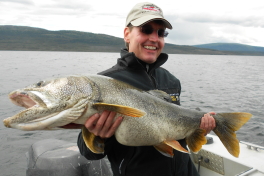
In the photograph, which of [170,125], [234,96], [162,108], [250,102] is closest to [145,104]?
[162,108]

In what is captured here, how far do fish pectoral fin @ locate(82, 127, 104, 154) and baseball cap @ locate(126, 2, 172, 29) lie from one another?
5.40 feet

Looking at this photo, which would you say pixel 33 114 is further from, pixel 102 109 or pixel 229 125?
pixel 229 125

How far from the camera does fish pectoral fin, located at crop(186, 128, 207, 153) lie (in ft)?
12.0

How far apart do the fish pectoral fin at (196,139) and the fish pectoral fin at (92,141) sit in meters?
1.41

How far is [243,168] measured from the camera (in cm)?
485

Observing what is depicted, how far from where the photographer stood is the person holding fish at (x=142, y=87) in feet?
10.3

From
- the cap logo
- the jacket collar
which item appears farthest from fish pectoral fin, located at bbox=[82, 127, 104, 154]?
the cap logo

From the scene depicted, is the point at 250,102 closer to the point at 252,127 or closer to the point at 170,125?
the point at 252,127

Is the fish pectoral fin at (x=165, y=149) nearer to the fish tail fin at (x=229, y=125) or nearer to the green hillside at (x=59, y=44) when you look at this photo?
the fish tail fin at (x=229, y=125)

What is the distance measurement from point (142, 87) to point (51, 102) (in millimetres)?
1381

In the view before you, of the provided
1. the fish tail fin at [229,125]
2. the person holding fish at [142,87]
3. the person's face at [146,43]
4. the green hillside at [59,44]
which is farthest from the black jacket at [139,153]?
the green hillside at [59,44]

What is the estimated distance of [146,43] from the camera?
143 inches

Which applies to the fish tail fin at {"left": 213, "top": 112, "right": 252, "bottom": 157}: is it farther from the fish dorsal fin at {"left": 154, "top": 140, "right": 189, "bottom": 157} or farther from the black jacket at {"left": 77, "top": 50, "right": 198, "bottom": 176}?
the fish dorsal fin at {"left": 154, "top": 140, "right": 189, "bottom": 157}

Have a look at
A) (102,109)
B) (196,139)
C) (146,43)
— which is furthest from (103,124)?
(196,139)
